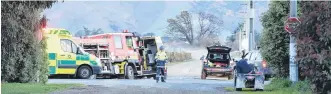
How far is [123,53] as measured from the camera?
32.2m

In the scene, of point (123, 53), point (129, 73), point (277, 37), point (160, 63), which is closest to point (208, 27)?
point (123, 53)

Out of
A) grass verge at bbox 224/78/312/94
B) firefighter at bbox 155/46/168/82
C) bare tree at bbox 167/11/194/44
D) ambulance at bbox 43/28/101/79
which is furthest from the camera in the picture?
bare tree at bbox 167/11/194/44

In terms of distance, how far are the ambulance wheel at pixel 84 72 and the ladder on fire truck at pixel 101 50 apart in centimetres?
135

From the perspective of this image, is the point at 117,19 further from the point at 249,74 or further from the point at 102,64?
the point at 249,74

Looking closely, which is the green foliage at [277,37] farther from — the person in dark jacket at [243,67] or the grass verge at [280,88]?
the person in dark jacket at [243,67]

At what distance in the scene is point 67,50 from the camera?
1163 inches

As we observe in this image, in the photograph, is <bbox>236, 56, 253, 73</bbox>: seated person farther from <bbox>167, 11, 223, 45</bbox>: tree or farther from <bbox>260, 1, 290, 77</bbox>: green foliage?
<bbox>167, 11, 223, 45</bbox>: tree

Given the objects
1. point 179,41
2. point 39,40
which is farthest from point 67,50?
point 179,41

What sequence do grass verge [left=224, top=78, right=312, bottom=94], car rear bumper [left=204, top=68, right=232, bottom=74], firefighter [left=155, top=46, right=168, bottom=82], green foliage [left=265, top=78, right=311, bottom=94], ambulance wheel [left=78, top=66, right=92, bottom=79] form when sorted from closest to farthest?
green foliage [left=265, top=78, right=311, bottom=94] → grass verge [left=224, top=78, right=312, bottom=94] → firefighter [left=155, top=46, right=168, bottom=82] → car rear bumper [left=204, top=68, right=232, bottom=74] → ambulance wheel [left=78, top=66, right=92, bottom=79]

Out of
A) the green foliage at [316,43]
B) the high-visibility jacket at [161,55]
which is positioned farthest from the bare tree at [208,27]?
the green foliage at [316,43]

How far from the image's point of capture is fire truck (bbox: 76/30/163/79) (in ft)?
→ 104

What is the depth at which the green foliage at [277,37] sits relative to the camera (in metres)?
19.3

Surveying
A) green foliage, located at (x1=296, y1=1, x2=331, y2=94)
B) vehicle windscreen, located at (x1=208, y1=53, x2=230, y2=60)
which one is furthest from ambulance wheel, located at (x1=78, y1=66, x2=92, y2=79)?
green foliage, located at (x1=296, y1=1, x2=331, y2=94)

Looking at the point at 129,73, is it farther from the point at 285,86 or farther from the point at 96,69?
the point at 285,86
